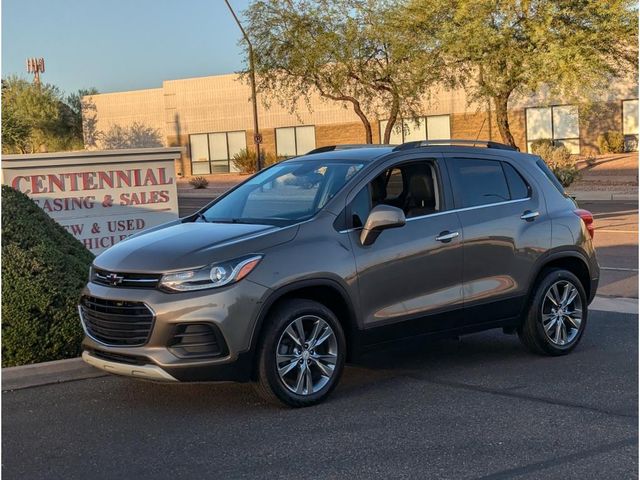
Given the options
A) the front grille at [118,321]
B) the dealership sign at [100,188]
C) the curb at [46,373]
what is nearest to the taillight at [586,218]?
the front grille at [118,321]

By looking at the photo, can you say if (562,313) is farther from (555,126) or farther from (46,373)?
(555,126)

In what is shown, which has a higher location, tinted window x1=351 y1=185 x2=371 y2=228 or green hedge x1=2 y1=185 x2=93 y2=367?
tinted window x1=351 y1=185 x2=371 y2=228

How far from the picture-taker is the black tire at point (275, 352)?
20.5 ft

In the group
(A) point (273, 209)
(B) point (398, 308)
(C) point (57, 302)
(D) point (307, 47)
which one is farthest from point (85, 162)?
(D) point (307, 47)

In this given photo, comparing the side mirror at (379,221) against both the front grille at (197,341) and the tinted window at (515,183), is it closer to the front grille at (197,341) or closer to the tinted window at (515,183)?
the front grille at (197,341)

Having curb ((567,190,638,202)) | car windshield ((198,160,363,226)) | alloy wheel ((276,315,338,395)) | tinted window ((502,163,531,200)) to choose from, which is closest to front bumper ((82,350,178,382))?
alloy wheel ((276,315,338,395))

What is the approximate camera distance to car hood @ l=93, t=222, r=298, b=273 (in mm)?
6199

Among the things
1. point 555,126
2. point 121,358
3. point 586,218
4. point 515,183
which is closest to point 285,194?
point 121,358

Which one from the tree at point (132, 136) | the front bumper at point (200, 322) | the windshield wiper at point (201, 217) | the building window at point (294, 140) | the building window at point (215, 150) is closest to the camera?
the front bumper at point (200, 322)

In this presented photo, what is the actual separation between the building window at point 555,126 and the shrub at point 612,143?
157 centimetres

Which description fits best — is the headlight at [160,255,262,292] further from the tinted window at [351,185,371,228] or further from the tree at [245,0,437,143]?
the tree at [245,0,437,143]

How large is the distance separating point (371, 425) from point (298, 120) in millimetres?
50532

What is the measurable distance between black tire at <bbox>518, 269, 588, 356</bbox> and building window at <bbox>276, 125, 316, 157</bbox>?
48.0 m

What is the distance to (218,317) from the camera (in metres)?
6.06
